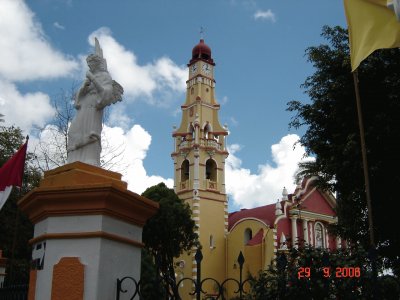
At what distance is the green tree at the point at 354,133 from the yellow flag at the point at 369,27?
21.8 feet

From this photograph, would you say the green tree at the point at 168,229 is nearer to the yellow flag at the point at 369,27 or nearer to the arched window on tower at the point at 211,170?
the arched window on tower at the point at 211,170

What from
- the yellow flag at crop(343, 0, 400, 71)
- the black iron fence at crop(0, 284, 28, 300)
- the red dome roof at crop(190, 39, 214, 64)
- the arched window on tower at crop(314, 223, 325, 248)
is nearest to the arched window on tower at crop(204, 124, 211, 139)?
the red dome roof at crop(190, 39, 214, 64)

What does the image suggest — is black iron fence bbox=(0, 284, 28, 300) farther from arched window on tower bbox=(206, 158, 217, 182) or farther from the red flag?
arched window on tower bbox=(206, 158, 217, 182)

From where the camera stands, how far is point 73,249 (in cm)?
350

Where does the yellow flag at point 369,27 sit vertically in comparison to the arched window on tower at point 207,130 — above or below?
below

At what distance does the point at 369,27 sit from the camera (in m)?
4.41

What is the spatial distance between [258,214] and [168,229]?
11.3 metres

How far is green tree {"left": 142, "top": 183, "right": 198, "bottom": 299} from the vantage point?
22250mm

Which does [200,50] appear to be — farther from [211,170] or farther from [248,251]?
[248,251]

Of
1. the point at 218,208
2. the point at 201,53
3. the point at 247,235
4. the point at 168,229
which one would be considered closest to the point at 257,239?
the point at 247,235

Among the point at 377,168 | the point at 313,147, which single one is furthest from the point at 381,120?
the point at 313,147

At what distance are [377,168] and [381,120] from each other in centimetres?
114

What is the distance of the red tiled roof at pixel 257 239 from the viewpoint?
29.0 metres

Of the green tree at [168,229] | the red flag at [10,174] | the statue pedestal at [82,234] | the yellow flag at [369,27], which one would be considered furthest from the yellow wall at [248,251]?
the statue pedestal at [82,234]
